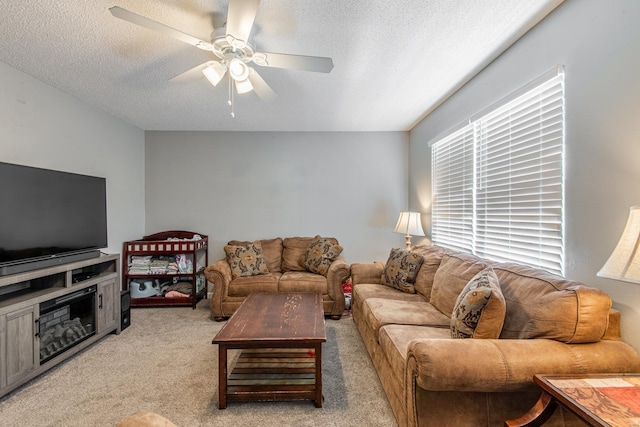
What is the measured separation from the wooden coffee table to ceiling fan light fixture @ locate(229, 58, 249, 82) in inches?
69.0

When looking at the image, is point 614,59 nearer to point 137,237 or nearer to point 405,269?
point 405,269

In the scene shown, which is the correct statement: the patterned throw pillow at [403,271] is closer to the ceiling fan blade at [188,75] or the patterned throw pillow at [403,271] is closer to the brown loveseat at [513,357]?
the brown loveseat at [513,357]

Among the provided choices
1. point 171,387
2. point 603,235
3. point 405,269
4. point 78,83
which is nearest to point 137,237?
point 78,83

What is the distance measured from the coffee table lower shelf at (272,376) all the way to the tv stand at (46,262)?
174 cm

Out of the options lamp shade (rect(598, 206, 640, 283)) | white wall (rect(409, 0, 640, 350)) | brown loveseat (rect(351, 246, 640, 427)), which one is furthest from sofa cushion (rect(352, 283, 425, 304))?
lamp shade (rect(598, 206, 640, 283))

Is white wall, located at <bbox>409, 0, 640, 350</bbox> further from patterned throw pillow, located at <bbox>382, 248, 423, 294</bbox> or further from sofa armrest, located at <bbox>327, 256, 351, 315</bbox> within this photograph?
sofa armrest, located at <bbox>327, 256, 351, 315</bbox>

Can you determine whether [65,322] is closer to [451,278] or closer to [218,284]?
[218,284]

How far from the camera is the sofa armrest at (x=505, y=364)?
1.31m

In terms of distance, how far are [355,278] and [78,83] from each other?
338 centimetres

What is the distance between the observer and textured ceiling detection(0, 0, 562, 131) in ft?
5.96

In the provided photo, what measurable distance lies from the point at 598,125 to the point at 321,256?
2929 millimetres

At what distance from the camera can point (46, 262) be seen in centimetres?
242

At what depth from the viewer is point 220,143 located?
448 centimetres

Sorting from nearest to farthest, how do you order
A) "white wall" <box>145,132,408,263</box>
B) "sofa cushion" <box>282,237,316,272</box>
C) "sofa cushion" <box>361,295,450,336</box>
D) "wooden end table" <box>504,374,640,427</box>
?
"wooden end table" <box>504,374,640,427</box> < "sofa cushion" <box>361,295,450,336</box> < "sofa cushion" <box>282,237,316,272</box> < "white wall" <box>145,132,408,263</box>
